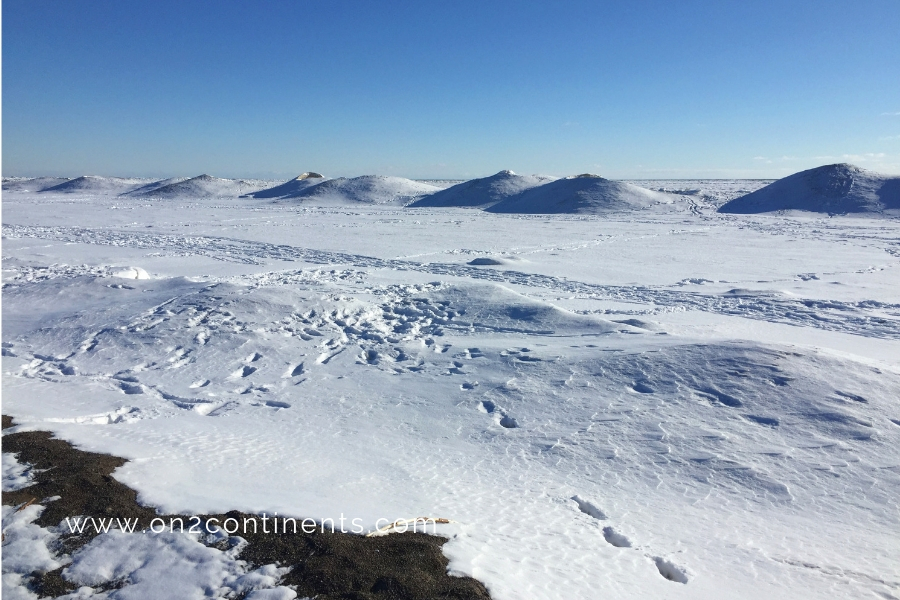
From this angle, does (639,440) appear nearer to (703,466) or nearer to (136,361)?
(703,466)

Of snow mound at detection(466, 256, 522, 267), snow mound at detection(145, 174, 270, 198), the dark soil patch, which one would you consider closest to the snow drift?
snow mound at detection(145, 174, 270, 198)

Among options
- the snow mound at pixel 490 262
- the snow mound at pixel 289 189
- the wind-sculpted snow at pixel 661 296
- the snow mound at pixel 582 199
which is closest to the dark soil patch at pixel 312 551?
the wind-sculpted snow at pixel 661 296

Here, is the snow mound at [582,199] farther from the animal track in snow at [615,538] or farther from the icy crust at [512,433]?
the animal track in snow at [615,538]

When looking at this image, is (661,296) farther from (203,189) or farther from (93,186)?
(93,186)

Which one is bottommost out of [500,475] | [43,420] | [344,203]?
[500,475]

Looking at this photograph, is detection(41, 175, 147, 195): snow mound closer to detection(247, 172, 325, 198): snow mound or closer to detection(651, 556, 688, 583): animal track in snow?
detection(247, 172, 325, 198): snow mound

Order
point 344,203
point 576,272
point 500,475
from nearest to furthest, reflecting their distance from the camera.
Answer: point 500,475 < point 576,272 < point 344,203

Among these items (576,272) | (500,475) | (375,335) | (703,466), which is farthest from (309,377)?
(576,272)
